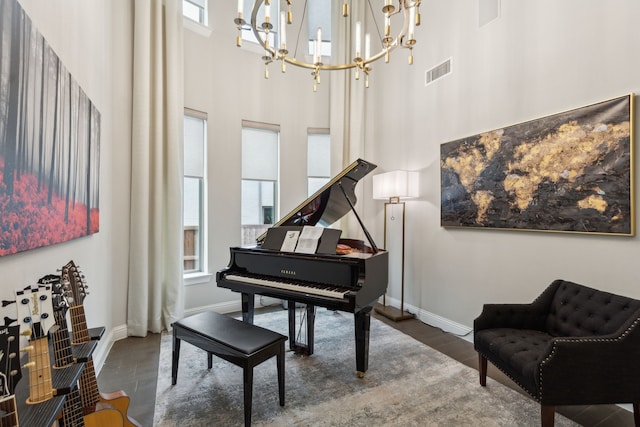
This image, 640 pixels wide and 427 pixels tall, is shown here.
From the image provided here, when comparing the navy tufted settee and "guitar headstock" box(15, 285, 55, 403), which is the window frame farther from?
the navy tufted settee

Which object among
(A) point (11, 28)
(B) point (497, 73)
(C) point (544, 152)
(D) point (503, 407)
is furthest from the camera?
(B) point (497, 73)

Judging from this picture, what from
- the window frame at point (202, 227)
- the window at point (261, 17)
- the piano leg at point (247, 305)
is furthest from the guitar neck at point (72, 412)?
the window at point (261, 17)

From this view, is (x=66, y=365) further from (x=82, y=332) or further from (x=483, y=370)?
(x=483, y=370)

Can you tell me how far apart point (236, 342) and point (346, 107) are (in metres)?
3.90

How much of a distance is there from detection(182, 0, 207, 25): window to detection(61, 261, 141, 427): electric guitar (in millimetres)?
3803

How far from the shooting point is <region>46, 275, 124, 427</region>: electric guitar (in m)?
1.13

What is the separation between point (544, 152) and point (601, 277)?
1083mm

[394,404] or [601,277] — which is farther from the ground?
[601,277]

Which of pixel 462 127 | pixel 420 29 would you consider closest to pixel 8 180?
pixel 462 127

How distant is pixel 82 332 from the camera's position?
1410mm

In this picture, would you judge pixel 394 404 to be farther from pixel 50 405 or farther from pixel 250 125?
pixel 250 125

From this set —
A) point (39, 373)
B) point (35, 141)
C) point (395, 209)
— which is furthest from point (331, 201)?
point (39, 373)

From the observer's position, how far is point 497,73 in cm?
312

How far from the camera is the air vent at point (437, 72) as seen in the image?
3647mm
